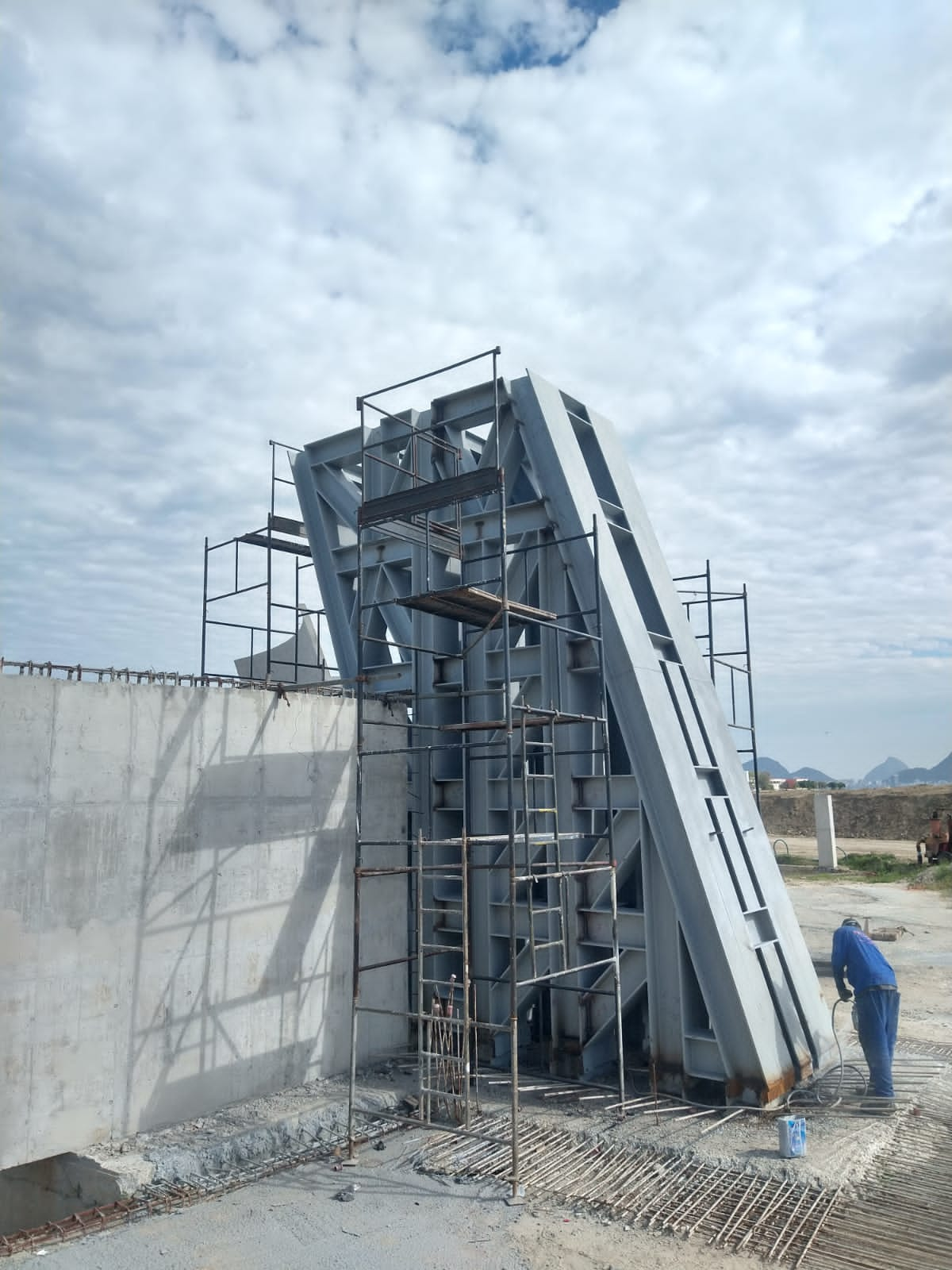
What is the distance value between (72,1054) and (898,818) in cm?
5023

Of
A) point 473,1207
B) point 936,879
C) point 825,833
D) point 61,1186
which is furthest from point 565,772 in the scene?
point 825,833

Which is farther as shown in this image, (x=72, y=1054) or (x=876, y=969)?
(x=876, y=969)

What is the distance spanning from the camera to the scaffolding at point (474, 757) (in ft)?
31.7

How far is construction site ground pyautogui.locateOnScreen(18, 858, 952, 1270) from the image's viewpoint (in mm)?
6465

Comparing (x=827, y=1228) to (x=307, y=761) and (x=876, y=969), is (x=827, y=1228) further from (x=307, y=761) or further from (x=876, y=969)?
(x=307, y=761)

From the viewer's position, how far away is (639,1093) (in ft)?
32.1

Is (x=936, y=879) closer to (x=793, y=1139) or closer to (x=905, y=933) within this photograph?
(x=905, y=933)

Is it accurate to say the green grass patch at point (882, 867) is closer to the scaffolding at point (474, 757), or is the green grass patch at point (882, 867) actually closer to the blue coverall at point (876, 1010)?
the blue coverall at point (876, 1010)

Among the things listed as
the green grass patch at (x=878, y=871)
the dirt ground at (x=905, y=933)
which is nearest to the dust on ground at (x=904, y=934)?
the dirt ground at (x=905, y=933)

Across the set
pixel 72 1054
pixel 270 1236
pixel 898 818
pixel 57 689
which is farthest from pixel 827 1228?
pixel 898 818

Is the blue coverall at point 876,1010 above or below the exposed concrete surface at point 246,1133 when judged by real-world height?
above

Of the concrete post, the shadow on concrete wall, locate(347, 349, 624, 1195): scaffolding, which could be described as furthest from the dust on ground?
the shadow on concrete wall

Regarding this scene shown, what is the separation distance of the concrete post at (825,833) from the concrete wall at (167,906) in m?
26.5

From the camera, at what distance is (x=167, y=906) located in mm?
8641
